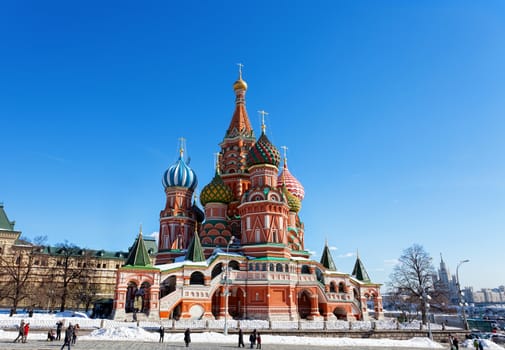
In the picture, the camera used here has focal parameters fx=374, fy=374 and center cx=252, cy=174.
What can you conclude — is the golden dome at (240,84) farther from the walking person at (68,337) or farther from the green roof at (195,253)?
the walking person at (68,337)

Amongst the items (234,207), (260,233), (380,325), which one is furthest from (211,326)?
(234,207)

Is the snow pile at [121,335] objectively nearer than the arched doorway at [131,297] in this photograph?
Yes

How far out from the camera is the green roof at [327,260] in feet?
152

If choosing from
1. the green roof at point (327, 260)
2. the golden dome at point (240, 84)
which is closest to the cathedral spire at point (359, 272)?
the green roof at point (327, 260)

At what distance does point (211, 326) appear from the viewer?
31172mm

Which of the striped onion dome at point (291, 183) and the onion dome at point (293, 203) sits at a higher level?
the striped onion dome at point (291, 183)

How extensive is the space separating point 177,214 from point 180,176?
517 cm

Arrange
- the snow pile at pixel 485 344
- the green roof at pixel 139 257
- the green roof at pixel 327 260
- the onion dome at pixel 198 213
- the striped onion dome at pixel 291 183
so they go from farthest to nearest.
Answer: the striped onion dome at pixel 291 183 → the onion dome at pixel 198 213 → the green roof at pixel 327 260 → the green roof at pixel 139 257 → the snow pile at pixel 485 344

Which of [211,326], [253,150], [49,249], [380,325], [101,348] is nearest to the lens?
[101,348]

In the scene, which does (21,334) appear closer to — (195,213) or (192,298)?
(192,298)

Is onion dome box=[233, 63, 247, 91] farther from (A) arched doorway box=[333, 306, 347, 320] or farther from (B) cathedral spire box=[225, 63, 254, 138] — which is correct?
(A) arched doorway box=[333, 306, 347, 320]

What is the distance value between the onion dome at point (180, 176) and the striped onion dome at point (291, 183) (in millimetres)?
13120

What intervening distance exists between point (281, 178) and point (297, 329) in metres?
28.1

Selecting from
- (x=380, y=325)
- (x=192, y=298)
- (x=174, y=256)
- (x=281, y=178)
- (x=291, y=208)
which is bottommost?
(x=380, y=325)
